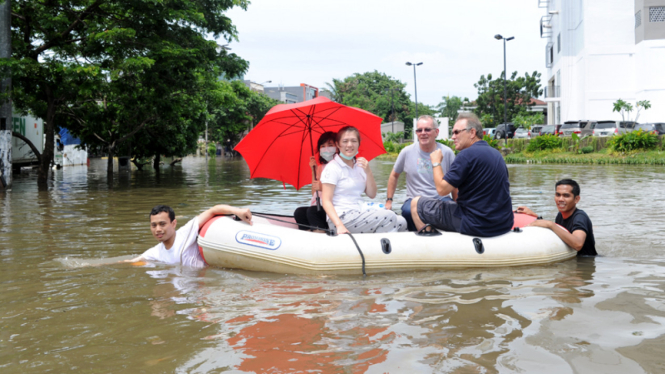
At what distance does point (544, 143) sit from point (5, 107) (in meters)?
25.8

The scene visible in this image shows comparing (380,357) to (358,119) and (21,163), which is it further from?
(21,163)

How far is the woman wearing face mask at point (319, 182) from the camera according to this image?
248 inches

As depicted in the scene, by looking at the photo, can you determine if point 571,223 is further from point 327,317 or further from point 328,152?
point 327,317

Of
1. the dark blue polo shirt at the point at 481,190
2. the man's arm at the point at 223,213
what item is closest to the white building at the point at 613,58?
the dark blue polo shirt at the point at 481,190

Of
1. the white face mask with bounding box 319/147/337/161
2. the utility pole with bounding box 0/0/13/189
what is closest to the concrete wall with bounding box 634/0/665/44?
the utility pole with bounding box 0/0/13/189

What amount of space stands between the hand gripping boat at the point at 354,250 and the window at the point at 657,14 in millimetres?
37829

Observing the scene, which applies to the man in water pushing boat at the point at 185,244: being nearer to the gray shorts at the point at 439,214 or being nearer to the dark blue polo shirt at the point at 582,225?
the gray shorts at the point at 439,214

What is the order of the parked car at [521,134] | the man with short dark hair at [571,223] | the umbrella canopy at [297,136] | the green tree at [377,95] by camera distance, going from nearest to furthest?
the man with short dark hair at [571,223]
the umbrella canopy at [297,136]
the parked car at [521,134]
the green tree at [377,95]

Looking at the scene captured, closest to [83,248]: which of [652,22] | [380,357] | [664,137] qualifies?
[380,357]

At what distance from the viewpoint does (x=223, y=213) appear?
20.6ft

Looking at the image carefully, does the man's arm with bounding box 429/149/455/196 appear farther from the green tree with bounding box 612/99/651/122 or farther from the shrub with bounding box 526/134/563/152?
the green tree with bounding box 612/99/651/122

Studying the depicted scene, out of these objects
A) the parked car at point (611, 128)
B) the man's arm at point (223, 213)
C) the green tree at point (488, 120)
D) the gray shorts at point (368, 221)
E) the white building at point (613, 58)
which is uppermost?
the white building at point (613, 58)

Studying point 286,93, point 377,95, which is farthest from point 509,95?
point 286,93

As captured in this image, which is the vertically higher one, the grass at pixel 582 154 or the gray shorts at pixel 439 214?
the grass at pixel 582 154
